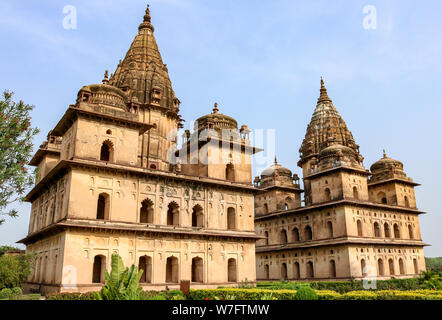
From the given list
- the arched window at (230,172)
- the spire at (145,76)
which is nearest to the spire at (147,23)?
the spire at (145,76)

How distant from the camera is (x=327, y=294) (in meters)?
17.1

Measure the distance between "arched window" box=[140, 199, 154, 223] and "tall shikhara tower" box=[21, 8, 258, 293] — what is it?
0.25 feet

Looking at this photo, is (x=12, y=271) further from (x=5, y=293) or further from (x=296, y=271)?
(x=296, y=271)

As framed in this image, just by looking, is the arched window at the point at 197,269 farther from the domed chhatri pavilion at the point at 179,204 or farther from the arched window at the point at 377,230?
the arched window at the point at 377,230

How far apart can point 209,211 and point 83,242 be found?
8.92 m

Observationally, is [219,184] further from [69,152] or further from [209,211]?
[69,152]

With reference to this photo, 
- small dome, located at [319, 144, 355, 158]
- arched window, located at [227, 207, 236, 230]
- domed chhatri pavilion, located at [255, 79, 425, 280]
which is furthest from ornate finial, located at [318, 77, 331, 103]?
arched window, located at [227, 207, 236, 230]

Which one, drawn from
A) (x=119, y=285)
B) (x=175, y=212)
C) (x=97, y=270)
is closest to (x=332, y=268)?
(x=175, y=212)

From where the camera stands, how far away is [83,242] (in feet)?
71.4

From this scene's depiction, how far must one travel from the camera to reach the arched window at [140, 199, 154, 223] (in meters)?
25.1

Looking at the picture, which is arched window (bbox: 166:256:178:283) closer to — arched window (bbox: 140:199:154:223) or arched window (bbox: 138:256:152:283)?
arched window (bbox: 138:256:152:283)
